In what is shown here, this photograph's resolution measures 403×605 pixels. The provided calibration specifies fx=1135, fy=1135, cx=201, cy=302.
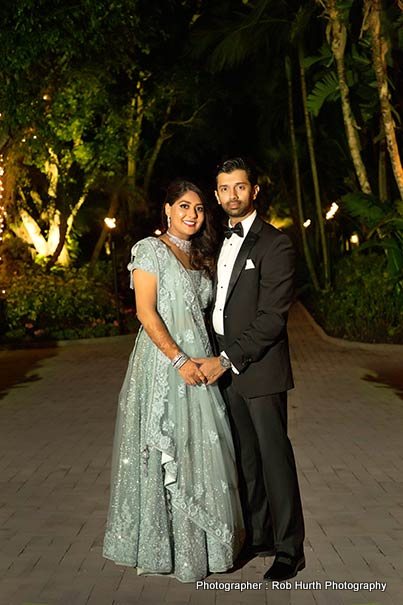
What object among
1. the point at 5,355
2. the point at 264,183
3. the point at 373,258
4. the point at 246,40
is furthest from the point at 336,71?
the point at 264,183

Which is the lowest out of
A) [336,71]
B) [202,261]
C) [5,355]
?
[5,355]

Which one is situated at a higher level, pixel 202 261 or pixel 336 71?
pixel 336 71

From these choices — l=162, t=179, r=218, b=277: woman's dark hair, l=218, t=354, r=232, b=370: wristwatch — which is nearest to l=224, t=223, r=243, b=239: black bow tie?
l=162, t=179, r=218, b=277: woman's dark hair

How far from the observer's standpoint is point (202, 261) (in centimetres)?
618

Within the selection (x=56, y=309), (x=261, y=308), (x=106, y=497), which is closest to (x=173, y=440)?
(x=261, y=308)

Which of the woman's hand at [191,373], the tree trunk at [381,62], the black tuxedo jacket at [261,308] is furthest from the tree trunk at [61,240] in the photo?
the woman's hand at [191,373]

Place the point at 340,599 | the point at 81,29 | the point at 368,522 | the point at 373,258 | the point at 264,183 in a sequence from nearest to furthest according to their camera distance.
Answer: the point at 340,599 → the point at 368,522 → the point at 81,29 → the point at 373,258 → the point at 264,183

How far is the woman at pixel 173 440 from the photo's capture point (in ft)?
19.3

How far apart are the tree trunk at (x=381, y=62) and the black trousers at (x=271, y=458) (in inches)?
526

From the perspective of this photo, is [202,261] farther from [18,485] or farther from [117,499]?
[18,485]

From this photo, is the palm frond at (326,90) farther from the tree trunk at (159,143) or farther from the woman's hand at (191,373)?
the woman's hand at (191,373)

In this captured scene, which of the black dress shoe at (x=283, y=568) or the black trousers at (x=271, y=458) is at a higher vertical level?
the black trousers at (x=271, y=458)

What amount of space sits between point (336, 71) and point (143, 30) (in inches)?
171

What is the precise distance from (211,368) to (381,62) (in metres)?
14.0
